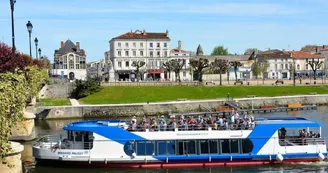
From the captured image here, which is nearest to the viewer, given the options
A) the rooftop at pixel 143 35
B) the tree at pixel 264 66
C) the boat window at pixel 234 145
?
the boat window at pixel 234 145

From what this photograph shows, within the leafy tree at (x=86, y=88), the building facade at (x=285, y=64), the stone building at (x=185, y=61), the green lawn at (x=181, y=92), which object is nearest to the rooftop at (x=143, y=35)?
the stone building at (x=185, y=61)

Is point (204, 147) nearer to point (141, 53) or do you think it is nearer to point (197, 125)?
point (197, 125)

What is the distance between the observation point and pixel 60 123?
60281mm

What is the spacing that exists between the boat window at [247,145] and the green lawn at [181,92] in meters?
44.1

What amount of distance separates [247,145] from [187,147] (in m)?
4.11

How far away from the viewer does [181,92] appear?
83688 mm

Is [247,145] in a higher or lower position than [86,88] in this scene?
lower

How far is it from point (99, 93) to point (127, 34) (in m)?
42.3

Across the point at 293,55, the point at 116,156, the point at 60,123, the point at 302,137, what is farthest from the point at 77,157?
the point at 293,55

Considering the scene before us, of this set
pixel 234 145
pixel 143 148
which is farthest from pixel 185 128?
pixel 234 145

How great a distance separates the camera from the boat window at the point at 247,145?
32.4 meters

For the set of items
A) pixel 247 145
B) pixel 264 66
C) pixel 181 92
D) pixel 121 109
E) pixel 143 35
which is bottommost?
pixel 247 145

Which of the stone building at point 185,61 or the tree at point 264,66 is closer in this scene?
the stone building at point 185,61

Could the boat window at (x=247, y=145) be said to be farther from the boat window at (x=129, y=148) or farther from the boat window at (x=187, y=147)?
the boat window at (x=129, y=148)
